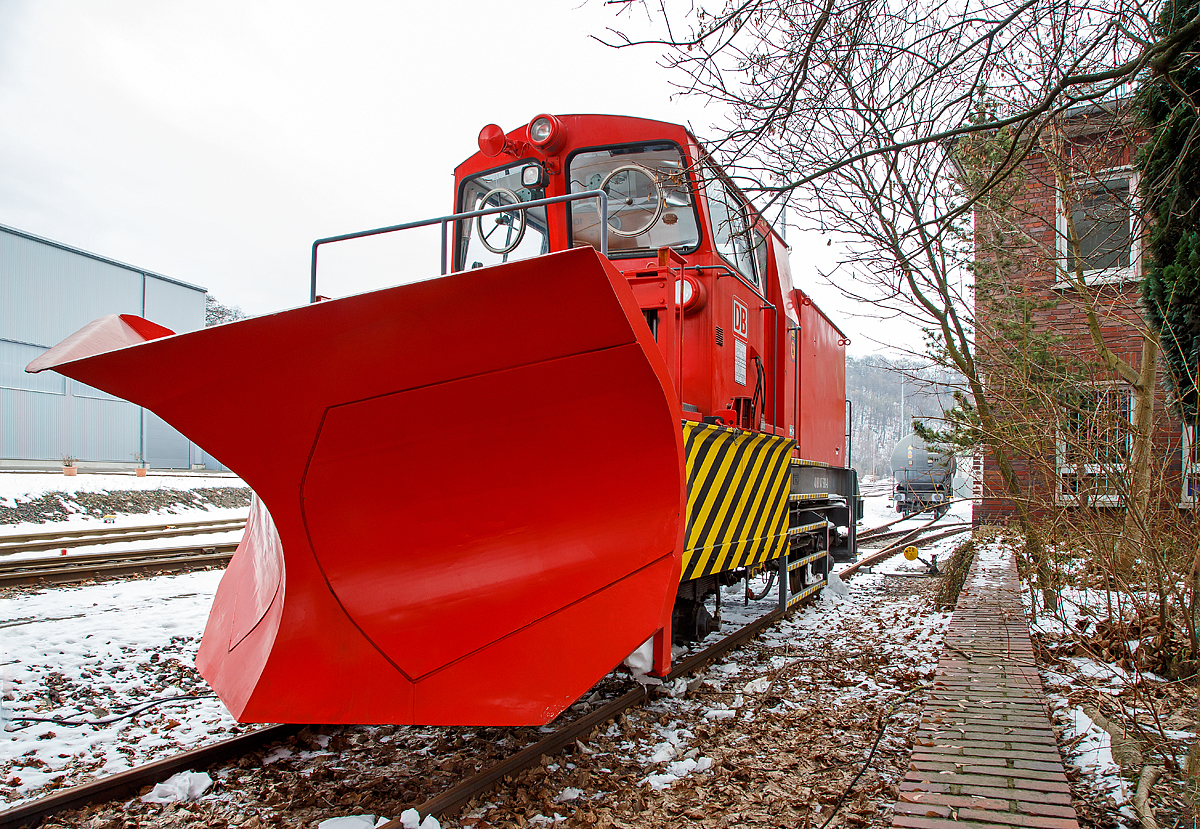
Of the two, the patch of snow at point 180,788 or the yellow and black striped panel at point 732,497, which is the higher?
the yellow and black striped panel at point 732,497

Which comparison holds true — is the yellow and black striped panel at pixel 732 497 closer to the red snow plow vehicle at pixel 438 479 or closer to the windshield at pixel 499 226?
the red snow plow vehicle at pixel 438 479

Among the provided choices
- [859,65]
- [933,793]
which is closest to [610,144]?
[859,65]

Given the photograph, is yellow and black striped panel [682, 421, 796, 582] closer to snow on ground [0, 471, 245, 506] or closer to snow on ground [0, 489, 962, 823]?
snow on ground [0, 489, 962, 823]

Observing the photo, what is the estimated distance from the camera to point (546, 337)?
8.26 feet

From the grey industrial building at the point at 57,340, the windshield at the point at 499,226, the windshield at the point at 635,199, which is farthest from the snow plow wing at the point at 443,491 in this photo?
the grey industrial building at the point at 57,340

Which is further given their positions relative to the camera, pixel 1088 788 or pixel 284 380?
pixel 1088 788

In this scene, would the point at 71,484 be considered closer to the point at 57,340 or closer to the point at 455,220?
the point at 57,340

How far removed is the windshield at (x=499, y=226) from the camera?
201 inches

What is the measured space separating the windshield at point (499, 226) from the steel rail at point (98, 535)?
8966mm

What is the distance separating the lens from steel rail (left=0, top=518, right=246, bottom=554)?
10.8 meters

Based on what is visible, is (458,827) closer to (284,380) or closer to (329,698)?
(329,698)

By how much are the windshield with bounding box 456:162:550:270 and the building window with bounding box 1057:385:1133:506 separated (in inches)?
142

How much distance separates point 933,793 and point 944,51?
3.63 metres

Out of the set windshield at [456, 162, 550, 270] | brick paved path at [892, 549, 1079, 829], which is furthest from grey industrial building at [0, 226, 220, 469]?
brick paved path at [892, 549, 1079, 829]
